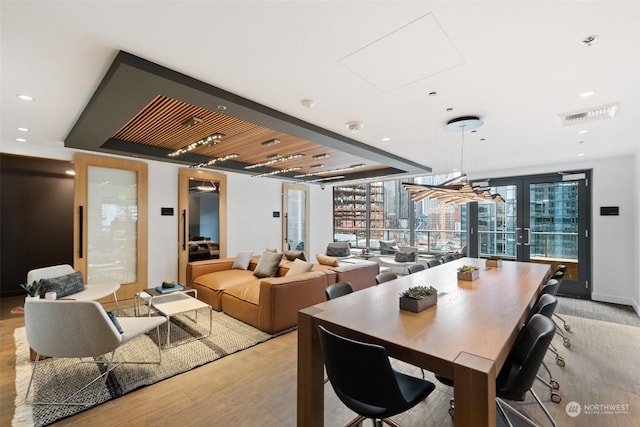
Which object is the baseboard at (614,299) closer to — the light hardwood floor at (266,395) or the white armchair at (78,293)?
the light hardwood floor at (266,395)

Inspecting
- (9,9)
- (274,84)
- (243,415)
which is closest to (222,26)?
(274,84)

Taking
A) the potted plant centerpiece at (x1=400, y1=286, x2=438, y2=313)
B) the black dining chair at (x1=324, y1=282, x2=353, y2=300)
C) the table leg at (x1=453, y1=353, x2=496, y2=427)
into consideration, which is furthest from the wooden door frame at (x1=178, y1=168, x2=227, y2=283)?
the table leg at (x1=453, y1=353, x2=496, y2=427)

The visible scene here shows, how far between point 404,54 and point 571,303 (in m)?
5.62

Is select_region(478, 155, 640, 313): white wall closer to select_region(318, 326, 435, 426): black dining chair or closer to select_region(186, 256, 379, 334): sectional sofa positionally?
select_region(186, 256, 379, 334): sectional sofa

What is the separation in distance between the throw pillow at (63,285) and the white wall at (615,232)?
8367mm

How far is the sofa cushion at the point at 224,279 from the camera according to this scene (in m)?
4.45

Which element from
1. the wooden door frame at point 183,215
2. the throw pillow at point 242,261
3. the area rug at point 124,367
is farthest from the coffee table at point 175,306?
the wooden door frame at point 183,215

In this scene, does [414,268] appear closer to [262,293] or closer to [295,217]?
[262,293]

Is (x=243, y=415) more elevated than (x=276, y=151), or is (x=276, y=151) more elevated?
(x=276, y=151)

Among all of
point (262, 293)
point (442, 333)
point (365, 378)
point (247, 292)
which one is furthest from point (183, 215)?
point (442, 333)

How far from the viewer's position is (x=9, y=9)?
1.58 meters

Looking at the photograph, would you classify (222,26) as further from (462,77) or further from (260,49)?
(462,77)

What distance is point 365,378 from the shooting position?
1.41m

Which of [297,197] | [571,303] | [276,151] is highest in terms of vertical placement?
[276,151]
